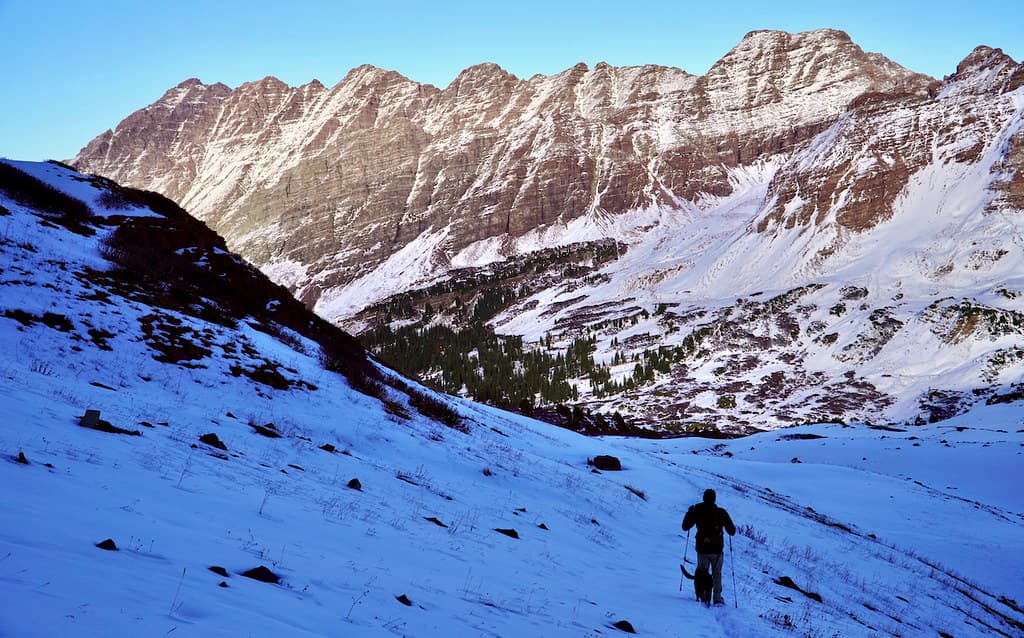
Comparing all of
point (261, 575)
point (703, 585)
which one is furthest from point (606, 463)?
point (261, 575)

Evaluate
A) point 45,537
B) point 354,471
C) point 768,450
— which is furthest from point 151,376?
point 768,450

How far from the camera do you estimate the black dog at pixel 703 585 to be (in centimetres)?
1238

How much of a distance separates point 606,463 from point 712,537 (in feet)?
48.4

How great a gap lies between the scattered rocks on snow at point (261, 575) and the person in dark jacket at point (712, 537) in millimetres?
8220

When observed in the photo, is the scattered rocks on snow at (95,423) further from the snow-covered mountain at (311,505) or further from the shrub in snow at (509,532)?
the shrub in snow at (509,532)

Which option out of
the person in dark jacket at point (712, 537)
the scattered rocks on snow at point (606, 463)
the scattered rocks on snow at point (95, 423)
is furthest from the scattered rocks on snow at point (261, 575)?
the scattered rocks on snow at point (606, 463)

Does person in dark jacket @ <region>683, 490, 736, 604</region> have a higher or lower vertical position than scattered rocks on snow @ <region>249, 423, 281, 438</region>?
higher

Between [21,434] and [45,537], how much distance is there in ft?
13.8

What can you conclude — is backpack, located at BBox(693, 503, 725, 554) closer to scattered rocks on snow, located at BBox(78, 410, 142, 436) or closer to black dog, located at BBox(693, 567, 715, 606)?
black dog, located at BBox(693, 567, 715, 606)

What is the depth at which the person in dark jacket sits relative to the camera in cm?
1240

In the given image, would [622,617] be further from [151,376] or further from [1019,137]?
[1019,137]

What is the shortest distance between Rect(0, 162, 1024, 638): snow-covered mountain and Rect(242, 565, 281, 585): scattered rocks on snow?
0.04 m

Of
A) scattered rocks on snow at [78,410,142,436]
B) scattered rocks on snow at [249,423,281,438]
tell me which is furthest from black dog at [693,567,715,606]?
scattered rocks on snow at [78,410,142,436]

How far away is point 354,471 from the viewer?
561 inches
